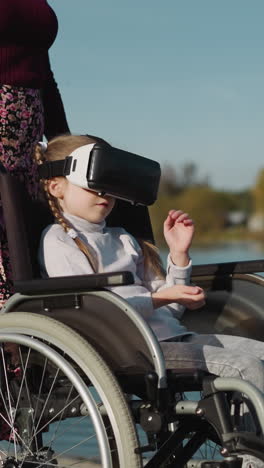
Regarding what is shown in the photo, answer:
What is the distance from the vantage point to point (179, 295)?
2.95 meters

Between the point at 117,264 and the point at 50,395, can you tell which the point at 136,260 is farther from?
the point at 50,395

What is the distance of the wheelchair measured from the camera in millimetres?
2727

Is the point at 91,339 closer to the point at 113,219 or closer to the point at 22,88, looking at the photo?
the point at 113,219

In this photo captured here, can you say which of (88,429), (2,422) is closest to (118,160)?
(2,422)

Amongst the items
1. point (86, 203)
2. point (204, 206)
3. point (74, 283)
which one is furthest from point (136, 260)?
point (204, 206)

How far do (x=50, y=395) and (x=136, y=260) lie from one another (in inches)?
21.4

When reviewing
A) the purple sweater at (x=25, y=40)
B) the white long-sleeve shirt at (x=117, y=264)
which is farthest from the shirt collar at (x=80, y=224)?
the purple sweater at (x=25, y=40)

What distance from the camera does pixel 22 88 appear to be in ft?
11.1

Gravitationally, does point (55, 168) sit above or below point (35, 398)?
above

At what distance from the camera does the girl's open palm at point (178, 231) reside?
3.13 meters

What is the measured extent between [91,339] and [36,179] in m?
0.70

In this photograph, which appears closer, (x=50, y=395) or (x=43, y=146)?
(x=50, y=395)

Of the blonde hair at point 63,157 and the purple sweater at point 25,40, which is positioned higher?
the purple sweater at point 25,40

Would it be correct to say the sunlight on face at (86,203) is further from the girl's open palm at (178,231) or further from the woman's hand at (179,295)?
the woman's hand at (179,295)
